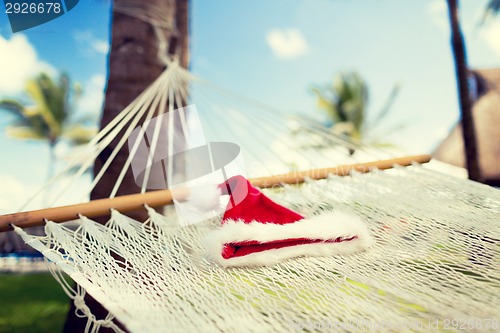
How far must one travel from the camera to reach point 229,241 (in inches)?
23.7

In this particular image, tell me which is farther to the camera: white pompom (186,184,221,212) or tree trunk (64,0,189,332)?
tree trunk (64,0,189,332)

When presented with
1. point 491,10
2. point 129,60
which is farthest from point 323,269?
point 491,10

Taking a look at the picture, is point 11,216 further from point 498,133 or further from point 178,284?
point 498,133

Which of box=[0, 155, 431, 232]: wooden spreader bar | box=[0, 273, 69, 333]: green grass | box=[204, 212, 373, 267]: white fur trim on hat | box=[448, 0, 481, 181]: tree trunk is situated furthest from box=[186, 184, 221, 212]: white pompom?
box=[448, 0, 481, 181]: tree trunk

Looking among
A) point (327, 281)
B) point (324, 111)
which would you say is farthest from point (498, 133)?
point (327, 281)

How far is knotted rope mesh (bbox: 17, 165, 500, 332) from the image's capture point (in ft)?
1.34

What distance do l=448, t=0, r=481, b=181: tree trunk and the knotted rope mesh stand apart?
284 centimetres

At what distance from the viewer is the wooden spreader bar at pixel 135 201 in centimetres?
70

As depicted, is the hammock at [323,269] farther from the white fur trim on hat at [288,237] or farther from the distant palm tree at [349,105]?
the distant palm tree at [349,105]

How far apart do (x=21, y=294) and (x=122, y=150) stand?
10.8 ft

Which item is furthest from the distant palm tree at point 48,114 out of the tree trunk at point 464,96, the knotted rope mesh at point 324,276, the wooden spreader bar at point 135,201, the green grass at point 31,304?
the knotted rope mesh at point 324,276

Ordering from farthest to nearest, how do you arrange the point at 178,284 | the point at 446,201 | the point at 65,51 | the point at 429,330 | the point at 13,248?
1. the point at 13,248
2. the point at 65,51
3. the point at 446,201
4. the point at 178,284
5. the point at 429,330

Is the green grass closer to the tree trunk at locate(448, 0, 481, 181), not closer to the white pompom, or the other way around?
the white pompom

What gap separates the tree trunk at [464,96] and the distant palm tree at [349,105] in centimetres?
397
